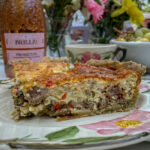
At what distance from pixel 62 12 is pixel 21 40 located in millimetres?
631

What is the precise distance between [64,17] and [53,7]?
5.5 inches

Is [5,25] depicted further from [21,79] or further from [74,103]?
[74,103]

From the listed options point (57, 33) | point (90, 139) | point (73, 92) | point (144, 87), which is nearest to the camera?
point (90, 139)

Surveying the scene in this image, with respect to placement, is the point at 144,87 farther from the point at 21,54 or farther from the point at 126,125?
the point at 21,54

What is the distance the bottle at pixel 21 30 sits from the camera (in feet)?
5.01

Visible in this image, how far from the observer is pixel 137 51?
5.74ft

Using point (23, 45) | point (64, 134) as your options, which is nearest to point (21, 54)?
point (23, 45)

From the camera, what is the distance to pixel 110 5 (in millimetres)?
2311

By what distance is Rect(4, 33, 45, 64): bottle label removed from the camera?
1.54 meters

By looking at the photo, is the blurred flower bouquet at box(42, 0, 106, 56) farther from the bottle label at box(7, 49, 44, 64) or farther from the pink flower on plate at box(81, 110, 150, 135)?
the pink flower on plate at box(81, 110, 150, 135)

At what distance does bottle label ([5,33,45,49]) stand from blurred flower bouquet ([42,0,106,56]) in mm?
432

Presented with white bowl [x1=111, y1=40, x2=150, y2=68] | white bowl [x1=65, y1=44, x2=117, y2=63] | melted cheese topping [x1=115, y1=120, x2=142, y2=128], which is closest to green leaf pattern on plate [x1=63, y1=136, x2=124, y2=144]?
melted cheese topping [x1=115, y1=120, x2=142, y2=128]

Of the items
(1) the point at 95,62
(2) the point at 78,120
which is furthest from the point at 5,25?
(2) the point at 78,120

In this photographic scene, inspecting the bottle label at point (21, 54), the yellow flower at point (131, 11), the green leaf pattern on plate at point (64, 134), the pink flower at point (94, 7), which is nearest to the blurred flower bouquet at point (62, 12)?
the pink flower at point (94, 7)
